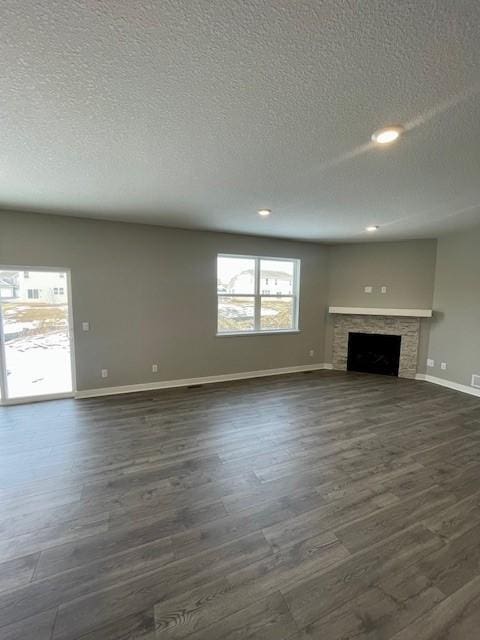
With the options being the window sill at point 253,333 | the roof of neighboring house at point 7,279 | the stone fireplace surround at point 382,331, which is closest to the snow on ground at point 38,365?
the roof of neighboring house at point 7,279

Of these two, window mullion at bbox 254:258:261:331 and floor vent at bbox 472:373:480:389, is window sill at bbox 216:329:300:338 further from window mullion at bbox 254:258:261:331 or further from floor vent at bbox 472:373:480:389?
floor vent at bbox 472:373:480:389

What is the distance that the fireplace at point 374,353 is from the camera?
18.3ft

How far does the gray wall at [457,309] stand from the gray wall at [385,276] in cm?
17

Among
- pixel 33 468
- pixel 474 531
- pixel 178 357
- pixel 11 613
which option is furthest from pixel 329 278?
pixel 11 613

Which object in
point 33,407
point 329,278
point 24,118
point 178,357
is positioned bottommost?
point 33,407

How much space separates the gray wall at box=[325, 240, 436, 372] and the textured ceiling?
2.46 m

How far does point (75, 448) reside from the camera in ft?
9.34

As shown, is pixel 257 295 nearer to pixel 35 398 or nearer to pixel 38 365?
pixel 38 365

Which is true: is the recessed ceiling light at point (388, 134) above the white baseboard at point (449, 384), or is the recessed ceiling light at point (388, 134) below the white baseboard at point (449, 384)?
above

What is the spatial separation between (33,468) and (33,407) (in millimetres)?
1655

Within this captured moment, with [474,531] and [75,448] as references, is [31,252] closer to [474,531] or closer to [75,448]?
[75,448]

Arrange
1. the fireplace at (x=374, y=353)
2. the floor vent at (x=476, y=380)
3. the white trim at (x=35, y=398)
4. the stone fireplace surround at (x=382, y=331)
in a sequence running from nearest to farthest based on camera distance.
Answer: the white trim at (x=35, y=398) < the floor vent at (x=476, y=380) < the stone fireplace surround at (x=382, y=331) < the fireplace at (x=374, y=353)

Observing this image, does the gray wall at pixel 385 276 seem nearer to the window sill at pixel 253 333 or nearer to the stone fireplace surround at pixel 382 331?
the stone fireplace surround at pixel 382 331

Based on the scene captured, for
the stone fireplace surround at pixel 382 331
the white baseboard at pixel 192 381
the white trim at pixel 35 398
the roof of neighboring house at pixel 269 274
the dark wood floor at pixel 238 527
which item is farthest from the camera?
the stone fireplace surround at pixel 382 331
